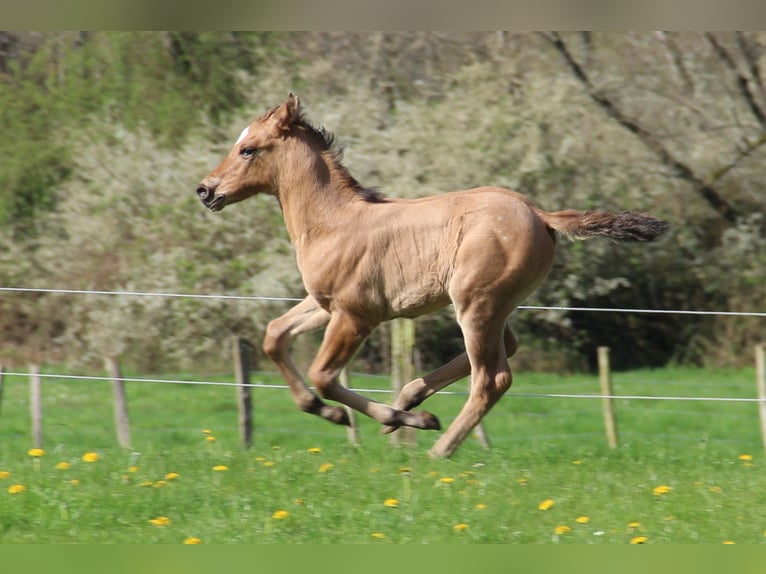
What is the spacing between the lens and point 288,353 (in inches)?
275

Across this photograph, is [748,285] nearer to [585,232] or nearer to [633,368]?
[633,368]

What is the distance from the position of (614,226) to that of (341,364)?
191 cm

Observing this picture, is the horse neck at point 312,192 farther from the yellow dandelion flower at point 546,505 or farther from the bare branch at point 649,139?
the bare branch at point 649,139

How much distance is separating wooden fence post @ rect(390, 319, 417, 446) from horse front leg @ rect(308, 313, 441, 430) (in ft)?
2.92

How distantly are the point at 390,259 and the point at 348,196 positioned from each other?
56cm

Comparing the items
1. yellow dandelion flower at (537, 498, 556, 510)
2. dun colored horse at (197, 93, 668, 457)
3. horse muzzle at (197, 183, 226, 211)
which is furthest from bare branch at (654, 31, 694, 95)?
yellow dandelion flower at (537, 498, 556, 510)

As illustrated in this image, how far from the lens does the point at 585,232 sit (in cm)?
658

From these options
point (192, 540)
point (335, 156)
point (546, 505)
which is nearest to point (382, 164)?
point (335, 156)

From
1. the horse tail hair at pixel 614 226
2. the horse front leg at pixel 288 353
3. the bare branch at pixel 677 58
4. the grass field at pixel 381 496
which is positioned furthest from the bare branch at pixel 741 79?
the horse front leg at pixel 288 353

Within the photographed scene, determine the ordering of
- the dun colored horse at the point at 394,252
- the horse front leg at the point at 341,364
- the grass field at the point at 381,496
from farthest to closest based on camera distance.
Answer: the horse front leg at the point at 341,364 → the dun colored horse at the point at 394,252 → the grass field at the point at 381,496

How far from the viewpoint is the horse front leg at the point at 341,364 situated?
665cm

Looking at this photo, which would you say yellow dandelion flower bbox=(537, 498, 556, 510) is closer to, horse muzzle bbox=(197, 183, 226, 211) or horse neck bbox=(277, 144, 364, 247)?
horse neck bbox=(277, 144, 364, 247)

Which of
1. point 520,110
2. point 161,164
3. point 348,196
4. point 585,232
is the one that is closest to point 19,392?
point 161,164

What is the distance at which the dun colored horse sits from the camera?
6.50m
